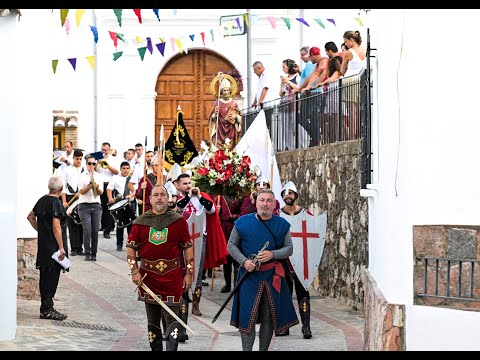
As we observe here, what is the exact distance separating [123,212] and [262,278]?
34.8 ft

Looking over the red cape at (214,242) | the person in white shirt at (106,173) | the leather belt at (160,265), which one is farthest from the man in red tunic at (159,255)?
the person in white shirt at (106,173)

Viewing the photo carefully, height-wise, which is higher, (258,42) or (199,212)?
(258,42)

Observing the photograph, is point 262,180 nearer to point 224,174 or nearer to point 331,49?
point 224,174

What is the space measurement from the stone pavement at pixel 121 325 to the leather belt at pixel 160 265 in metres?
1.44

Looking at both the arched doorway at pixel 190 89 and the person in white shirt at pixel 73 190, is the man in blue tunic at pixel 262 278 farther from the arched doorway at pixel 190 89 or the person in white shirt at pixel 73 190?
the arched doorway at pixel 190 89

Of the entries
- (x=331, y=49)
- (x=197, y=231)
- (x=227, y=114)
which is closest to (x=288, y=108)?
(x=227, y=114)

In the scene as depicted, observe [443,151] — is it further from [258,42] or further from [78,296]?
[258,42]

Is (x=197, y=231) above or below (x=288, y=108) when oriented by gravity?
below

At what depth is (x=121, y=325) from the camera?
553 inches

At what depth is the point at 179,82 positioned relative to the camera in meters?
32.6

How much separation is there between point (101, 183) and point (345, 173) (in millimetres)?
6215

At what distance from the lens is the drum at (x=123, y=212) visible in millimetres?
21312

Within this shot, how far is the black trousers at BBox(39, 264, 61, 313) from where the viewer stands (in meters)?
14.0

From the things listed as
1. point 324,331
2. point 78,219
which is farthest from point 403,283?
point 78,219
